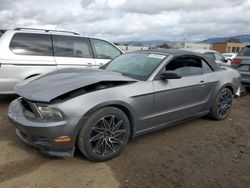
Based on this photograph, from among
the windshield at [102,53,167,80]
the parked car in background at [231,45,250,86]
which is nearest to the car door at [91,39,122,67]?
the windshield at [102,53,167,80]

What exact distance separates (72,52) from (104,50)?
993mm

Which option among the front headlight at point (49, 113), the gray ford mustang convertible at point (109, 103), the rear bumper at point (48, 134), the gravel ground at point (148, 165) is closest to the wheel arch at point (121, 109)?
the gray ford mustang convertible at point (109, 103)

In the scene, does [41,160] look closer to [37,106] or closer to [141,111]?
[37,106]

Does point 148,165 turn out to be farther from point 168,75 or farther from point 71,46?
point 71,46

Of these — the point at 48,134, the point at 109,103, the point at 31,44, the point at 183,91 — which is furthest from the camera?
the point at 31,44

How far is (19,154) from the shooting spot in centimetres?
372

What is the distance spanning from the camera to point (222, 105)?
554 cm

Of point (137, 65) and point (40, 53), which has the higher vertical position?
point (40, 53)

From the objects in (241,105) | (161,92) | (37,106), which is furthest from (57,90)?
(241,105)

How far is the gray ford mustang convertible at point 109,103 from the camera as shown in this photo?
10.6ft

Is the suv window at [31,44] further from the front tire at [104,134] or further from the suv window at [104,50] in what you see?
the front tire at [104,134]

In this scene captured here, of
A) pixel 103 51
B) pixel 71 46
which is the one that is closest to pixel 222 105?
pixel 103 51

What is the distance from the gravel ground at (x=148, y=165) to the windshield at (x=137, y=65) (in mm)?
1096

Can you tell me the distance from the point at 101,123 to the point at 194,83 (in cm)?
206
